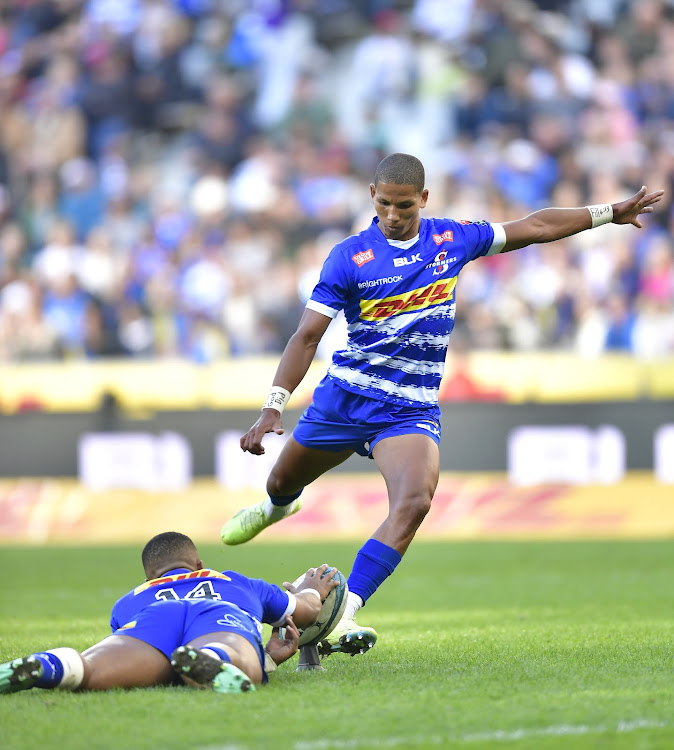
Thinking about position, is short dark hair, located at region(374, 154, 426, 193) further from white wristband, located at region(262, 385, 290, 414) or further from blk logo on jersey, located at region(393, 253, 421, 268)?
white wristband, located at region(262, 385, 290, 414)

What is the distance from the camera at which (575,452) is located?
47.0 ft

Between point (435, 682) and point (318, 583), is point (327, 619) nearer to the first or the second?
point (318, 583)

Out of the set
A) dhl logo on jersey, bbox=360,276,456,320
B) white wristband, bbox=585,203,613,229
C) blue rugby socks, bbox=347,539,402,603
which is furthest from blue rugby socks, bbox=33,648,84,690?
white wristband, bbox=585,203,613,229

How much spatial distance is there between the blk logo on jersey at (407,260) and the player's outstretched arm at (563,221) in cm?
50

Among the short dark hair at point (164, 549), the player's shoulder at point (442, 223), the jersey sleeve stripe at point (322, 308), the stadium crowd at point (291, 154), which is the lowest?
the short dark hair at point (164, 549)

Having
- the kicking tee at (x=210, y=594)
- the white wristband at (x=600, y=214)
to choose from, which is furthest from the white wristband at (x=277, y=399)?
the white wristband at (x=600, y=214)

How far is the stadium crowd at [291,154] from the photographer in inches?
Result: 621

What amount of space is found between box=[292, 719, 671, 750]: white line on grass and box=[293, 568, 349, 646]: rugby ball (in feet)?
5.43

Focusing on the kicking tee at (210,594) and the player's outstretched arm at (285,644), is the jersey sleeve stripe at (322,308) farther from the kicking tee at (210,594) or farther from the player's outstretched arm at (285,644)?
the player's outstretched arm at (285,644)

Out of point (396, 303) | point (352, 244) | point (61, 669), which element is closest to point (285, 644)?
point (61, 669)

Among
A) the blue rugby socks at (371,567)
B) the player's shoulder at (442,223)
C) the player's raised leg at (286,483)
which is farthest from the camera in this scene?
the player's raised leg at (286,483)

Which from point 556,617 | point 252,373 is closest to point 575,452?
point 252,373

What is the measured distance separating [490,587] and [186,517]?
5953mm

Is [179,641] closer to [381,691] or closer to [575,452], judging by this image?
[381,691]
